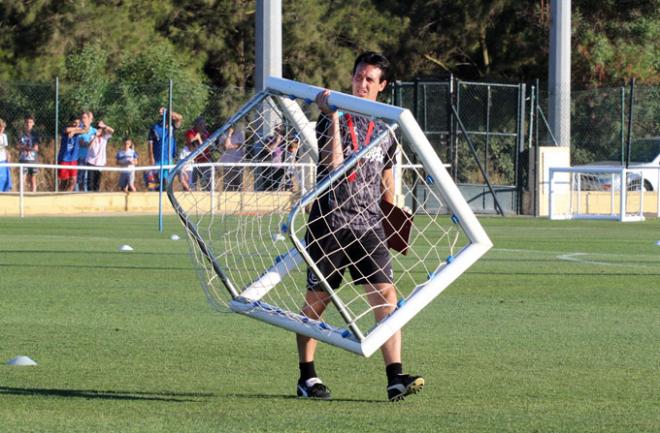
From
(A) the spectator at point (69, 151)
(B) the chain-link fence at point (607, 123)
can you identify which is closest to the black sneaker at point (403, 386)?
(A) the spectator at point (69, 151)

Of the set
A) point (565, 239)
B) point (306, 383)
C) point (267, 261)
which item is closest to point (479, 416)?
point (306, 383)

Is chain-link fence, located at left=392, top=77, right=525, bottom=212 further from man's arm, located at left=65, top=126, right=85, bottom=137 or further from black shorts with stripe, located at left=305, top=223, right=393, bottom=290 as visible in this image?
black shorts with stripe, located at left=305, top=223, right=393, bottom=290

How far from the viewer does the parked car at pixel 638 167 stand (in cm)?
3200

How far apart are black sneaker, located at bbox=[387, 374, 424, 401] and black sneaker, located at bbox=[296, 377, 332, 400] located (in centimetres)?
33

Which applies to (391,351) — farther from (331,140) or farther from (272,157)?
(272,157)

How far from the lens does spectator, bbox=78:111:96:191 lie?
2877cm

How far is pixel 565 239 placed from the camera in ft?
72.3

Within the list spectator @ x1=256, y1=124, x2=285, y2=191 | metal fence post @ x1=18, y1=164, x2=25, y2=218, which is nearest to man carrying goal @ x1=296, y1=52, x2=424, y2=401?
spectator @ x1=256, y1=124, x2=285, y2=191

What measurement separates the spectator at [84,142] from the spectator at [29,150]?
0.83 meters

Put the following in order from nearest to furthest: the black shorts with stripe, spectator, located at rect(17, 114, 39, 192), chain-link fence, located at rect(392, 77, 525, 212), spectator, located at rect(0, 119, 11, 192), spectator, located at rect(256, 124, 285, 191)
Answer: the black shorts with stripe → spectator, located at rect(256, 124, 285, 191) → spectator, located at rect(0, 119, 11, 192) → spectator, located at rect(17, 114, 39, 192) → chain-link fence, located at rect(392, 77, 525, 212)

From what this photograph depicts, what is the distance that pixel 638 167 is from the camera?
102 feet

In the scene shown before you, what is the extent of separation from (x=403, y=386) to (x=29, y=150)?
22128 millimetres

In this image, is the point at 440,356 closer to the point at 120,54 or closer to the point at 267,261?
the point at 267,261

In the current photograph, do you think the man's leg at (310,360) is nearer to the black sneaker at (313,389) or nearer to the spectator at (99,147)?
the black sneaker at (313,389)
